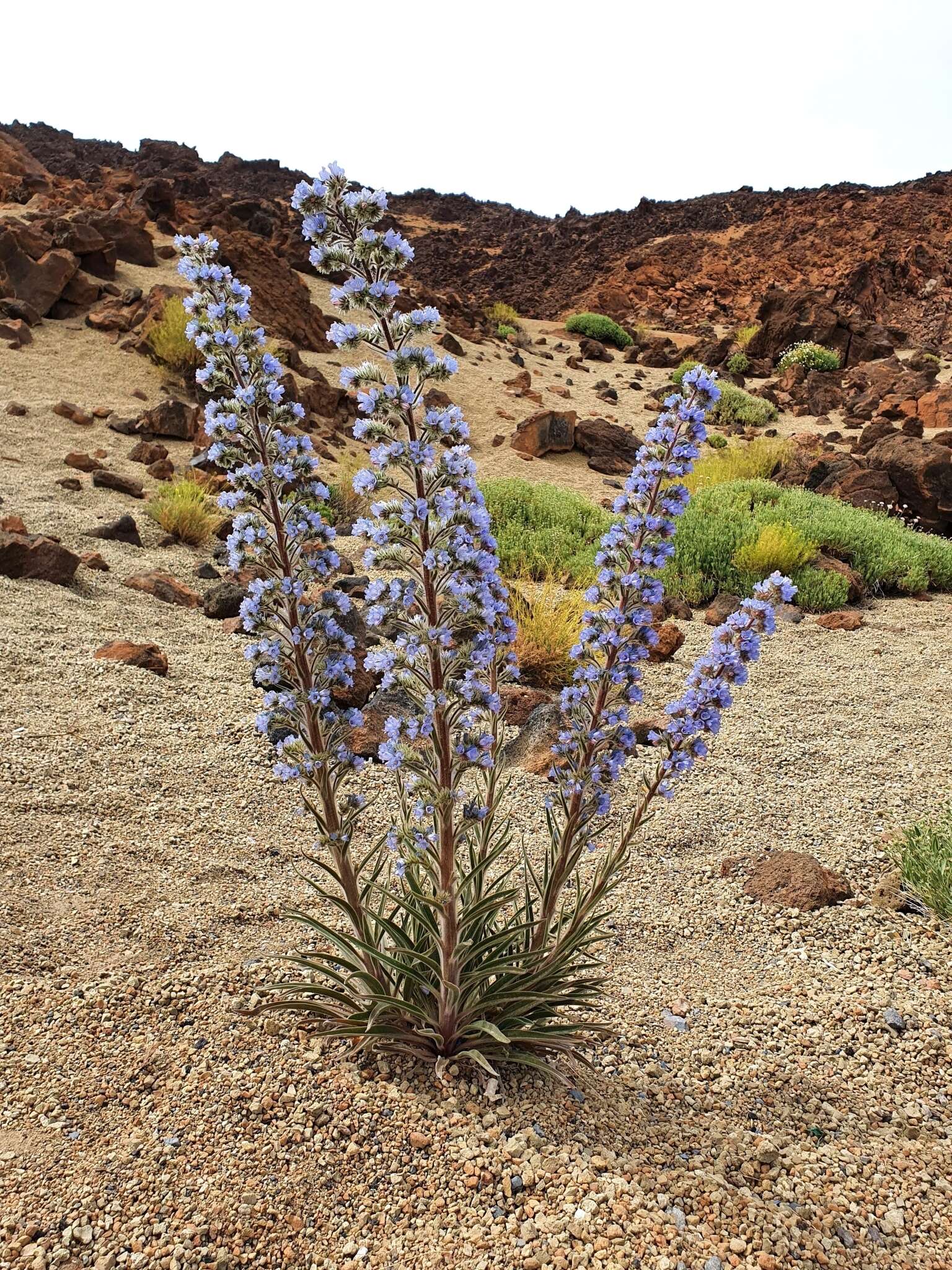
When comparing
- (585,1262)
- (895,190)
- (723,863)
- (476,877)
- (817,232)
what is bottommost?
(723,863)

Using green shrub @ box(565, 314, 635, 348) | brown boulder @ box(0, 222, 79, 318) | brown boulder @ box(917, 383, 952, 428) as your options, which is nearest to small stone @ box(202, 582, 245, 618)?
brown boulder @ box(0, 222, 79, 318)

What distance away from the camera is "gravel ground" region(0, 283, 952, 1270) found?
2.07 metres

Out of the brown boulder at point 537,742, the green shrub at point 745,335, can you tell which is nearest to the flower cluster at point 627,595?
the brown boulder at point 537,742

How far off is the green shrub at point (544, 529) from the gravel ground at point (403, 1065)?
3567 millimetres

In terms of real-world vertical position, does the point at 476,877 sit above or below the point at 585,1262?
above

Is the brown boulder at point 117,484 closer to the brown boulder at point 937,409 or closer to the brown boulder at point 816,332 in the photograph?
the brown boulder at point 937,409

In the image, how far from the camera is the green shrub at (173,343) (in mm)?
11508

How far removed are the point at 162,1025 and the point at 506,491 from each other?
8117 mm

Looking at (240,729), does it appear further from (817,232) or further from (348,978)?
(817,232)

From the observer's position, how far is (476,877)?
102 inches

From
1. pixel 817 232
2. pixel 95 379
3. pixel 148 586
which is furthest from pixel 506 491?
pixel 817 232

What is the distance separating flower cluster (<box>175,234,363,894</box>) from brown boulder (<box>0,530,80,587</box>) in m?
4.44

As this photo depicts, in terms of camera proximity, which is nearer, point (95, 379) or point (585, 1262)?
point (585, 1262)

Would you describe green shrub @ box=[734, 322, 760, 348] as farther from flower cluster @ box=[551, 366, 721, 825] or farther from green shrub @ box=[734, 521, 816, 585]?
flower cluster @ box=[551, 366, 721, 825]
